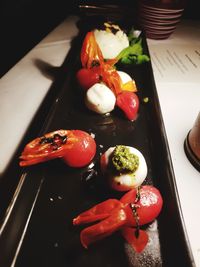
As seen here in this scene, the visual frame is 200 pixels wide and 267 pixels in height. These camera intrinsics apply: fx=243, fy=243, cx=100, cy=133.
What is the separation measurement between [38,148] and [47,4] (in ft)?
11.9

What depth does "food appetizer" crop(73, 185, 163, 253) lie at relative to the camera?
1.00 meters

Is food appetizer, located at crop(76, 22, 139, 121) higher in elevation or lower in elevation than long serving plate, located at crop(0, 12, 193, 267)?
higher

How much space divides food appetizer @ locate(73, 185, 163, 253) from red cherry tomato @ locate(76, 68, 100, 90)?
984mm

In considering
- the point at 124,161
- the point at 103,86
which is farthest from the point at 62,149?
the point at 103,86

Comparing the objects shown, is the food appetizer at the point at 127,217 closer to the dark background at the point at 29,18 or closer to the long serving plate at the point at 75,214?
the long serving plate at the point at 75,214

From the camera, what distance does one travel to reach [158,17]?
9.30 ft

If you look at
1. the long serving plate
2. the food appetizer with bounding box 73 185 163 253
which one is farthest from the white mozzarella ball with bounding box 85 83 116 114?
the food appetizer with bounding box 73 185 163 253

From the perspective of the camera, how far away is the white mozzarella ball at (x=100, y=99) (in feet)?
5.53

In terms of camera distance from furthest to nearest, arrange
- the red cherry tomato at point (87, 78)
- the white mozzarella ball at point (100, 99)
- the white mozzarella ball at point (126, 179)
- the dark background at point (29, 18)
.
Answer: the dark background at point (29, 18) < the red cherry tomato at point (87, 78) < the white mozzarella ball at point (100, 99) < the white mozzarella ball at point (126, 179)

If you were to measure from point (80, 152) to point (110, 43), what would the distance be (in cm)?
144

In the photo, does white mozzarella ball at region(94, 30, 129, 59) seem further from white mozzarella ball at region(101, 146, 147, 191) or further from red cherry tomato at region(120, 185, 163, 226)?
red cherry tomato at region(120, 185, 163, 226)

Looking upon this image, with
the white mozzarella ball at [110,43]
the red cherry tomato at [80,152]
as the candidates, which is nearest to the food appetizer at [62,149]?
the red cherry tomato at [80,152]

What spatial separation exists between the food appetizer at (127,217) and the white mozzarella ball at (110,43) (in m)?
1.58

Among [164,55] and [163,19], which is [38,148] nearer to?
[164,55]
